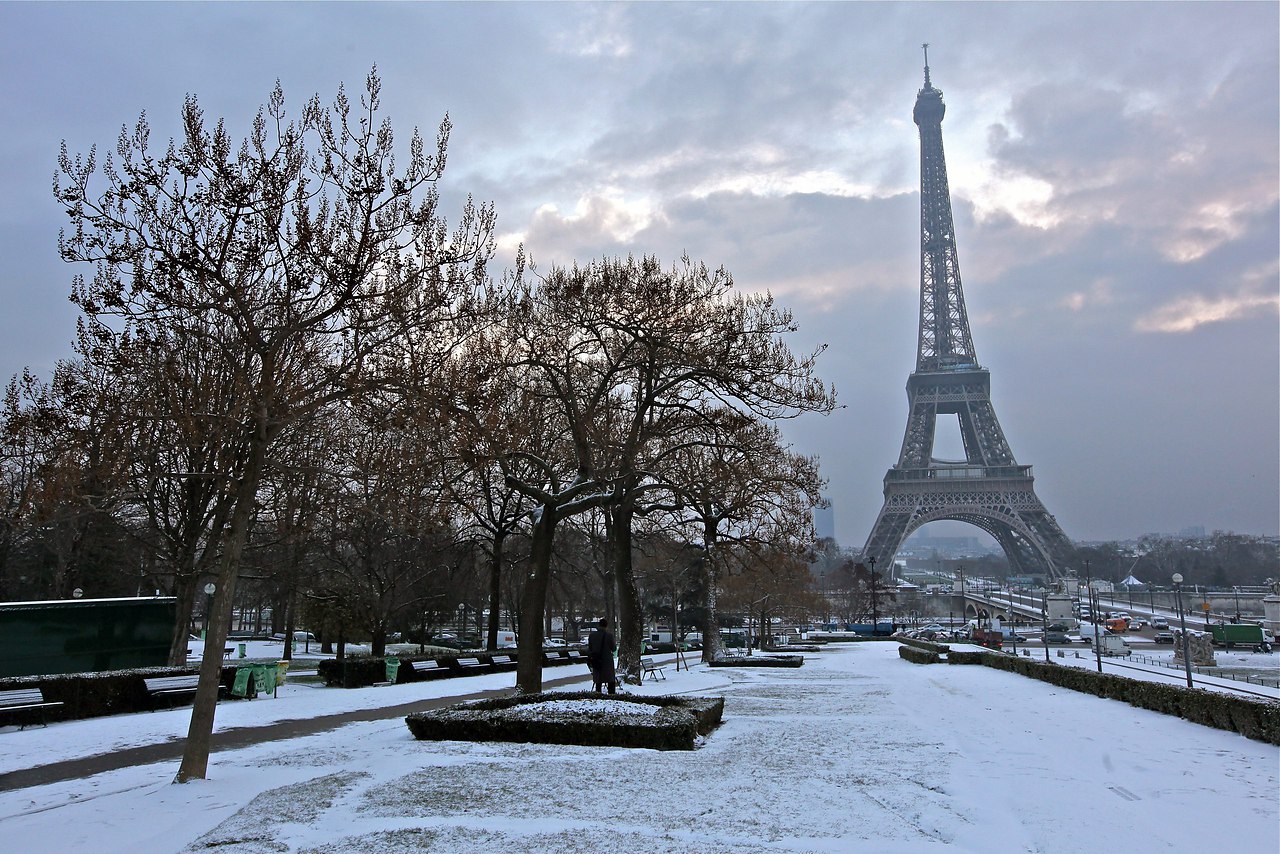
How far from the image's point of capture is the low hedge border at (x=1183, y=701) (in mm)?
11820

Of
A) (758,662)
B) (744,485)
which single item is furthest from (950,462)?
(744,485)

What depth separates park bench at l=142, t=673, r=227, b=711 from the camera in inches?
630

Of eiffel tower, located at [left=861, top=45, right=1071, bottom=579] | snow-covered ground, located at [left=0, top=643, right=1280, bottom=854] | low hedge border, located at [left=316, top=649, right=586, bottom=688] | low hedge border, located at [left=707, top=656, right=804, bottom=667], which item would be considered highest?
eiffel tower, located at [left=861, top=45, right=1071, bottom=579]

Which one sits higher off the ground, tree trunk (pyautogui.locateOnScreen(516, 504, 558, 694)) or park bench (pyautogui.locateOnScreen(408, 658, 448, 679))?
tree trunk (pyautogui.locateOnScreen(516, 504, 558, 694))

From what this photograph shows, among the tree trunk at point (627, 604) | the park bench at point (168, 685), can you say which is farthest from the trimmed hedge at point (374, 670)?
the park bench at point (168, 685)

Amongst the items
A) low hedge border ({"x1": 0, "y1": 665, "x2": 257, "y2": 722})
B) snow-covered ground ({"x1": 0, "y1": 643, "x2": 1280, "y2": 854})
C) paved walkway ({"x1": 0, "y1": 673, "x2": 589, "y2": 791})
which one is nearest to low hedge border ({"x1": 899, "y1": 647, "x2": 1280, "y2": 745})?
snow-covered ground ({"x1": 0, "y1": 643, "x2": 1280, "y2": 854})

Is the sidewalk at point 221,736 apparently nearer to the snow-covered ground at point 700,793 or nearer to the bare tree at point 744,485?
the snow-covered ground at point 700,793

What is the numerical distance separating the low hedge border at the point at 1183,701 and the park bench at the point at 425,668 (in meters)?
16.6

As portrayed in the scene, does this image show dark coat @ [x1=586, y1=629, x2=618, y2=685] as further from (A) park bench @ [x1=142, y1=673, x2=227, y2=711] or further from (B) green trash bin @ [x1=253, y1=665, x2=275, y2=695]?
(B) green trash bin @ [x1=253, y1=665, x2=275, y2=695]

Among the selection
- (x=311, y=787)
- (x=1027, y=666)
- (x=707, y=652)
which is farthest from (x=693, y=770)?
(x=707, y=652)

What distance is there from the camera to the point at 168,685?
1627 cm

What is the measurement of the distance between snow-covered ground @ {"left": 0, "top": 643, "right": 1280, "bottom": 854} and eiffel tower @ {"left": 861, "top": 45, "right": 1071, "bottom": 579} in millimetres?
75960

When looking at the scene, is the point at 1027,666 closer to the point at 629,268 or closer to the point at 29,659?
the point at 629,268

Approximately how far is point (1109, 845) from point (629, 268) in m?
13.9
